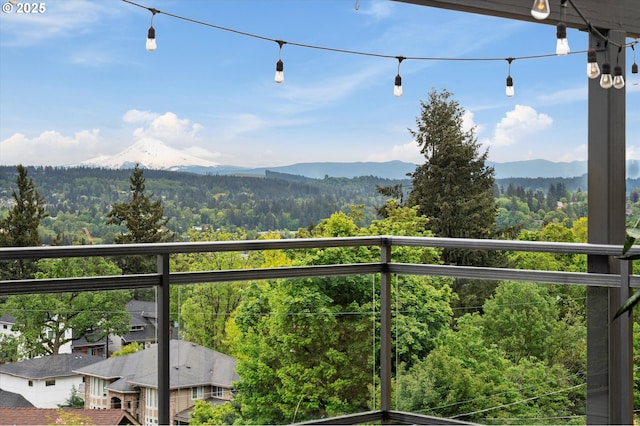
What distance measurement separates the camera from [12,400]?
7.79 feet

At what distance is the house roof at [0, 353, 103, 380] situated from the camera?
2.38 metres

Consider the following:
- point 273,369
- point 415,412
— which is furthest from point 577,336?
point 273,369

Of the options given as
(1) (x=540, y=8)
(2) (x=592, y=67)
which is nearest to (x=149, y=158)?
(2) (x=592, y=67)

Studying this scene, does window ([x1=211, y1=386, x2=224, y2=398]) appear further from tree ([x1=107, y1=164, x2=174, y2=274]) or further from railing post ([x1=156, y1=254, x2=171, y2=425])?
tree ([x1=107, y1=164, x2=174, y2=274])

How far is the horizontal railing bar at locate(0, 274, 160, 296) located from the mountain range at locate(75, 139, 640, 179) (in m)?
5.15

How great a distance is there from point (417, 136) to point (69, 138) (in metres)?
4.46

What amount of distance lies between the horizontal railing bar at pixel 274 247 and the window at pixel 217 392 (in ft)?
1.93

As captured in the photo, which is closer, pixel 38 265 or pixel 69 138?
pixel 38 265

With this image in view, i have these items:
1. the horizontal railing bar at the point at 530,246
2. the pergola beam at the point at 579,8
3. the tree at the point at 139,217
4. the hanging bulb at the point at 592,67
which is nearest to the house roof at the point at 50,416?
the horizontal railing bar at the point at 530,246

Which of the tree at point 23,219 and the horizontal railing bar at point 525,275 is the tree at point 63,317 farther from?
the tree at point 23,219

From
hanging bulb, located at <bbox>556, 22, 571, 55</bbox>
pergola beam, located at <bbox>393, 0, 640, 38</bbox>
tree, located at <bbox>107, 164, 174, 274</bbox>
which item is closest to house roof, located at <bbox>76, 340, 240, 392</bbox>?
hanging bulb, located at <bbox>556, 22, 571, 55</bbox>

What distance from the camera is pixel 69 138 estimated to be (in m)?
7.33

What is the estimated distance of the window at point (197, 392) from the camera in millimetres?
2699

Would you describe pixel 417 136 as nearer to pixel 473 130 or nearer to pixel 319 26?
pixel 473 130
